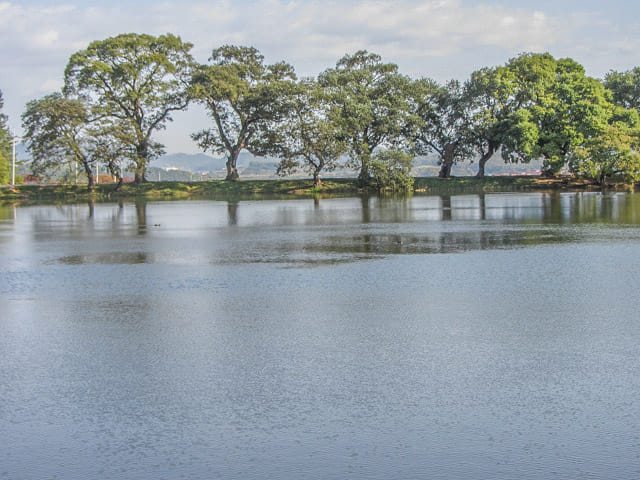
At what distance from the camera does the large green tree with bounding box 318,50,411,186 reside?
7406 centimetres

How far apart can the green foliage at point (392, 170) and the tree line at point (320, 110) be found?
12 centimetres

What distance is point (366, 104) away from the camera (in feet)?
247

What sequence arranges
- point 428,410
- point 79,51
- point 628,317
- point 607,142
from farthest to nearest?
point 79,51 → point 607,142 → point 628,317 → point 428,410

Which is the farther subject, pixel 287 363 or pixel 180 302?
pixel 180 302

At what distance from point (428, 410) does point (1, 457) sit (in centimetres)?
348

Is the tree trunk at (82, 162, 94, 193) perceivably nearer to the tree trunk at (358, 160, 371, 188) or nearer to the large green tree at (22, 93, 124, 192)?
the large green tree at (22, 93, 124, 192)

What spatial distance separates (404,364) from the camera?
7.80 m

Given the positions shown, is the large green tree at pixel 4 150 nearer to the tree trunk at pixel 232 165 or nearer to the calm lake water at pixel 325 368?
the tree trunk at pixel 232 165

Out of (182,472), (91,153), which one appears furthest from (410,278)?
(91,153)

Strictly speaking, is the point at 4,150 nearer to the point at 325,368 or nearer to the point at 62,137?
the point at 62,137

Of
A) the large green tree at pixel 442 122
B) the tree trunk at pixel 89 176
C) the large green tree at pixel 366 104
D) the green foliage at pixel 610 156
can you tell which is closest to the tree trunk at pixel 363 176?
the large green tree at pixel 366 104

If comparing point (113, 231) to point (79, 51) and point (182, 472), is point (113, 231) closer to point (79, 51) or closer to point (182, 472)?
point (182, 472)

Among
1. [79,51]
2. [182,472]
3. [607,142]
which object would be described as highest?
[79,51]

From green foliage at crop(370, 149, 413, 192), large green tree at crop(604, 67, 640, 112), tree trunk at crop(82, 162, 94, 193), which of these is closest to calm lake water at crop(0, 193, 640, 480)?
green foliage at crop(370, 149, 413, 192)
